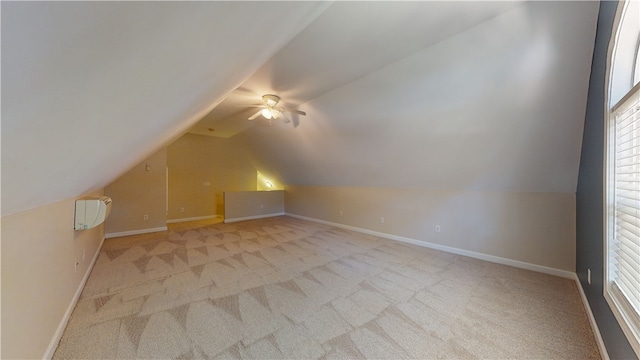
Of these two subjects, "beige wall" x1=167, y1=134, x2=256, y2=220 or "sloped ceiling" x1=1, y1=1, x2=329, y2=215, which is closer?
"sloped ceiling" x1=1, y1=1, x2=329, y2=215

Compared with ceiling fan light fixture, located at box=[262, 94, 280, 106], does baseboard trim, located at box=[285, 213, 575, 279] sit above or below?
below

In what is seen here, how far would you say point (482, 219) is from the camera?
11.3 feet

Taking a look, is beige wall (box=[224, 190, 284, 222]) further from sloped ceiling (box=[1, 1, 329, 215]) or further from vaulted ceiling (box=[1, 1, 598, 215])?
sloped ceiling (box=[1, 1, 329, 215])

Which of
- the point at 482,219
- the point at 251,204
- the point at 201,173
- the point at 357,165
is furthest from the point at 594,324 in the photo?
the point at 201,173

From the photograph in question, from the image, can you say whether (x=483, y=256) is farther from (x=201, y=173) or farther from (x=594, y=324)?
(x=201, y=173)

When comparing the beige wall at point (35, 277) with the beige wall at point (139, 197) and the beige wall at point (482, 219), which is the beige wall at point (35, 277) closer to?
the beige wall at point (139, 197)

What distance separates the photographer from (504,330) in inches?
72.7

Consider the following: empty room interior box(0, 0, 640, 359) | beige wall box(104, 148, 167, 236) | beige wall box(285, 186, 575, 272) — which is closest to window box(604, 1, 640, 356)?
empty room interior box(0, 0, 640, 359)

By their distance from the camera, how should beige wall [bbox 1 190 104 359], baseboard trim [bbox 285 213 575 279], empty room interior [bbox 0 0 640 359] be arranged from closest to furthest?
empty room interior [bbox 0 0 640 359], beige wall [bbox 1 190 104 359], baseboard trim [bbox 285 213 575 279]

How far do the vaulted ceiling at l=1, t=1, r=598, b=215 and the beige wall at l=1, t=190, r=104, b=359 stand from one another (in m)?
0.16

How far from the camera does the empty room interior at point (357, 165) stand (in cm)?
80

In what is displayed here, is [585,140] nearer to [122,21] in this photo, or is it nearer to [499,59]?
[499,59]

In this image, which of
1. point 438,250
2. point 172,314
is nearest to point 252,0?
point 172,314

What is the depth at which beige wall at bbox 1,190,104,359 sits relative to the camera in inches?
44.3
